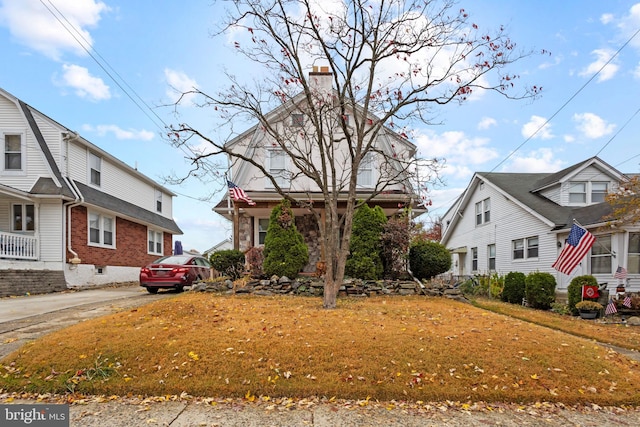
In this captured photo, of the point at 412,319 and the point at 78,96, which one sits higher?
the point at 78,96

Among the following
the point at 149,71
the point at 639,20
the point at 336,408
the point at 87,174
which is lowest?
the point at 336,408

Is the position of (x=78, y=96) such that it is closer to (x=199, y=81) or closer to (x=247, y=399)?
(x=199, y=81)

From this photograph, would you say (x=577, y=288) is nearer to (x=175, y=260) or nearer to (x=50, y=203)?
(x=175, y=260)

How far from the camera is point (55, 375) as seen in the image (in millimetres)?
4094

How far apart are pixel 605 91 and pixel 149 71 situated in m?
14.1

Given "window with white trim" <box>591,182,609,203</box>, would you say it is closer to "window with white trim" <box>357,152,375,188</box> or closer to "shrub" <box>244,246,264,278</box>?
"window with white trim" <box>357,152,375,188</box>

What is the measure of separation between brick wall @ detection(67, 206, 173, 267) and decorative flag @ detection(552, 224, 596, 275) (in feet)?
57.6

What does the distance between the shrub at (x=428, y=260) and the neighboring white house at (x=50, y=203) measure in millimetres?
12716

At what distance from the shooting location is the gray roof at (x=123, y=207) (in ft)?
47.6

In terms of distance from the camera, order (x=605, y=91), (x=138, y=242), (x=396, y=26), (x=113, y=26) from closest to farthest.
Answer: (x=396, y=26), (x=113, y=26), (x=605, y=91), (x=138, y=242)

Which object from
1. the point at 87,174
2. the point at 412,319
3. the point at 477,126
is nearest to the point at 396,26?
the point at 477,126

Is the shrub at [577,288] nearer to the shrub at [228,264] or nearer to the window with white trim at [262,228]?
the shrub at [228,264]

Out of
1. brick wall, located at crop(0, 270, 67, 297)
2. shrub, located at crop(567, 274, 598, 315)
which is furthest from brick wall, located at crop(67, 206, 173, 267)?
shrub, located at crop(567, 274, 598, 315)

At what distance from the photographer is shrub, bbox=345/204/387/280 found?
10922 mm
